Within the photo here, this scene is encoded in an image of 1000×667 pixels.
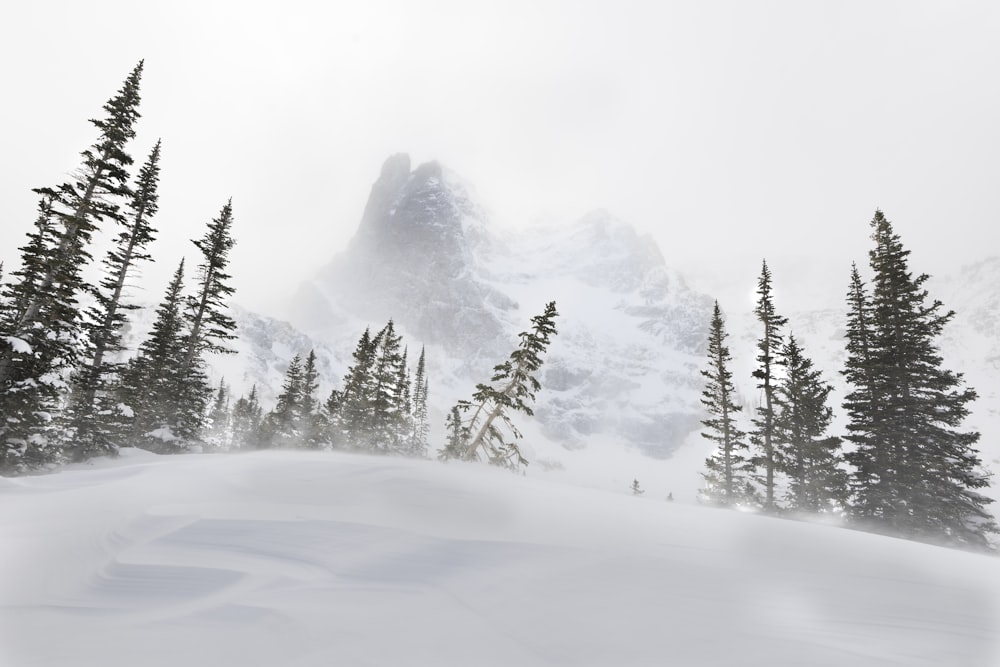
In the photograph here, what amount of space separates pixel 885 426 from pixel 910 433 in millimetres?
694

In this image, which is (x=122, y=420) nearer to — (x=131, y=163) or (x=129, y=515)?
(x=131, y=163)

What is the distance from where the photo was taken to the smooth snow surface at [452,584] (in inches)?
78.1

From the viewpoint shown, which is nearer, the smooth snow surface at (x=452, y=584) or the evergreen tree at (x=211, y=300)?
the smooth snow surface at (x=452, y=584)

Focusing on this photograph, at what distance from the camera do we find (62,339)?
13.8 meters

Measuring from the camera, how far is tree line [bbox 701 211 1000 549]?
49.2ft

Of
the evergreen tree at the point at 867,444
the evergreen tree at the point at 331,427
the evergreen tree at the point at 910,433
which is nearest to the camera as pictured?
the evergreen tree at the point at 910,433

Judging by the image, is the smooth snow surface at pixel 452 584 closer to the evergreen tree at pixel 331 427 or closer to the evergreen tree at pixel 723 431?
the evergreen tree at pixel 723 431

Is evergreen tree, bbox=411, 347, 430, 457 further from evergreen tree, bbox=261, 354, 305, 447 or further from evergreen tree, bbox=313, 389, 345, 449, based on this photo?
evergreen tree, bbox=313, 389, 345, 449

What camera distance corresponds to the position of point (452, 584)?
100.0 inches

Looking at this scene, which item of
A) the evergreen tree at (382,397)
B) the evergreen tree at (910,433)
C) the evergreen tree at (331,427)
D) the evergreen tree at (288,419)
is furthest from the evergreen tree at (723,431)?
the evergreen tree at (288,419)

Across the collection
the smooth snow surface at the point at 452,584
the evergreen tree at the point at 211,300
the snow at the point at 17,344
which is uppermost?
the evergreen tree at the point at 211,300

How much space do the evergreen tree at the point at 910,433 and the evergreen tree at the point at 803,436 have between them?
12.5 ft

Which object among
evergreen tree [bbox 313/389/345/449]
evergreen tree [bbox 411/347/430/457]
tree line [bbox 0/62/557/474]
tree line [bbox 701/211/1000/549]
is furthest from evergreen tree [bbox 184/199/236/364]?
evergreen tree [bbox 411/347/430/457]

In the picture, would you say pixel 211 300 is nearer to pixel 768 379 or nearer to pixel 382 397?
pixel 382 397
